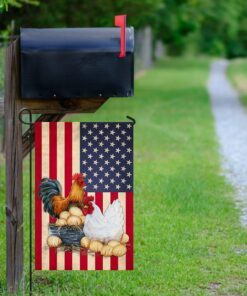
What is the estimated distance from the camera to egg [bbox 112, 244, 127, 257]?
19.9ft

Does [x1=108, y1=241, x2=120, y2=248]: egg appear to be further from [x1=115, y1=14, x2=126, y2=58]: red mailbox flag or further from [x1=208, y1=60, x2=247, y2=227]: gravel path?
[x1=208, y1=60, x2=247, y2=227]: gravel path

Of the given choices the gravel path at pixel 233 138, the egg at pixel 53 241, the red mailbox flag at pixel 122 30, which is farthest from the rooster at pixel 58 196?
the gravel path at pixel 233 138

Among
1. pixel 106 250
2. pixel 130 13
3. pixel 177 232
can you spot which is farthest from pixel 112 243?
pixel 130 13

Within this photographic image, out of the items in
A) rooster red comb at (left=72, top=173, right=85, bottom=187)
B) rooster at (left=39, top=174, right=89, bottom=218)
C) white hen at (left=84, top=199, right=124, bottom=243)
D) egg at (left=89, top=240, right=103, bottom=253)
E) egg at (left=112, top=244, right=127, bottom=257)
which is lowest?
egg at (left=112, top=244, right=127, bottom=257)

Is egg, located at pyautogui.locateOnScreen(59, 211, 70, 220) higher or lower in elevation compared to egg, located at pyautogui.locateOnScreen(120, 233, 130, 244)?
higher

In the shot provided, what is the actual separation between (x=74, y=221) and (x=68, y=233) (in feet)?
0.30

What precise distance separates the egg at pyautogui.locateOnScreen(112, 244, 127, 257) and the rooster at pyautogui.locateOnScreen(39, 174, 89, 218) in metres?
0.30

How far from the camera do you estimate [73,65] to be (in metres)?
5.89

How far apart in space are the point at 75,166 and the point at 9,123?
1.69 feet

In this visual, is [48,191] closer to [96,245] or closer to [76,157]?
[76,157]

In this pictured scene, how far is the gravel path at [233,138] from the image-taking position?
11.6 meters

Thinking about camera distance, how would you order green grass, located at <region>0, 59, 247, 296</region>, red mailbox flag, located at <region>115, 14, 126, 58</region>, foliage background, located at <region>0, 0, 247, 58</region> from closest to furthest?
red mailbox flag, located at <region>115, 14, 126, 58</region> → green grass, located at <region>0, 59, 247, 296</region> → foliage background, located at <region>0, 0, 247, 58</region>

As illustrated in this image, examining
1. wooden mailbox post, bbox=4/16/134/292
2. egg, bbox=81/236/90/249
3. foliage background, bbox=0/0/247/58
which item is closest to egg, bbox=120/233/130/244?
egg, bbox=81/236/90/249

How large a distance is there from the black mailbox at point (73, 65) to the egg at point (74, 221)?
79 centimetres
